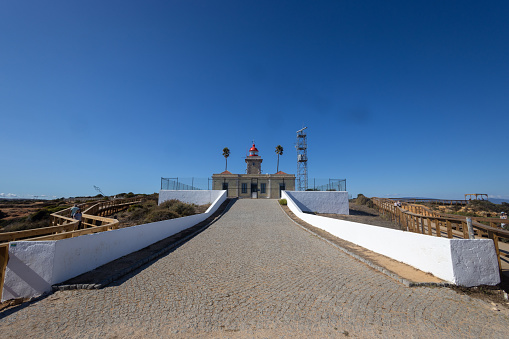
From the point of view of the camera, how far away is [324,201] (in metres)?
24.9

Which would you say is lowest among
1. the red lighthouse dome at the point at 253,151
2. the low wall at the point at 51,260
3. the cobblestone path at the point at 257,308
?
the cobblestone path at the point at 257,308

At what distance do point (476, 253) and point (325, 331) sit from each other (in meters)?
3.99

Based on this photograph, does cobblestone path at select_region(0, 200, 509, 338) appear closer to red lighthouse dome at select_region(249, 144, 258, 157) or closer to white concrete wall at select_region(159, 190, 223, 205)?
white concrete wall at select_region(159, 190, 223, 205)

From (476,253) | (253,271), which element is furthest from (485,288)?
(253,271)

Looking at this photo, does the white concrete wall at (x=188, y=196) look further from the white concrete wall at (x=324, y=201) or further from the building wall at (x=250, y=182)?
the white concrete wall at (x=324, y=201)

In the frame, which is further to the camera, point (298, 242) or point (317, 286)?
point (298, 242)

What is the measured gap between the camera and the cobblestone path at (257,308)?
134 inches

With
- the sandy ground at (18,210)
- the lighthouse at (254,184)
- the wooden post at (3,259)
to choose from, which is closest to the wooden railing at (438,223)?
the wooden post at (3,259)

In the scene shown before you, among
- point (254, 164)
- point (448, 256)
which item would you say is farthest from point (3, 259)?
point (254, 164)

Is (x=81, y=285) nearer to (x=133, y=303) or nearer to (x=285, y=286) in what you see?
(x=133, y=303)

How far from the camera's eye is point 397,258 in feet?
22.8

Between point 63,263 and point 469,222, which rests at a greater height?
point 469,222

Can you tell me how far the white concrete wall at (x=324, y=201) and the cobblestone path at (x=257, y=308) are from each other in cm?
1826

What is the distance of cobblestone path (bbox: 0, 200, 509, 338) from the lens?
3393mm
